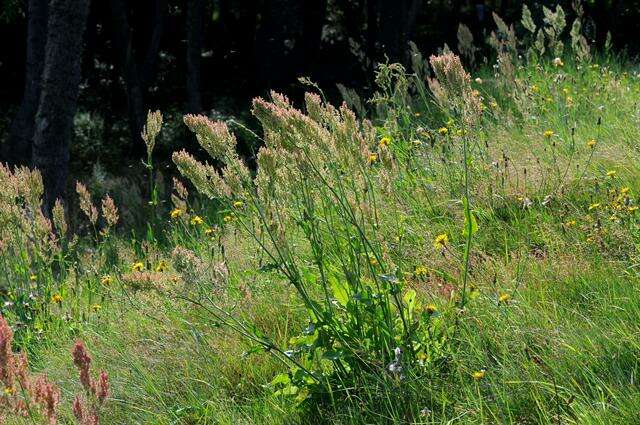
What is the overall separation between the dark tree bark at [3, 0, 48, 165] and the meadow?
640cm

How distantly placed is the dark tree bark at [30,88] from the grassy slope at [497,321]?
6.74m

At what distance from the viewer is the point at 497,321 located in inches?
138

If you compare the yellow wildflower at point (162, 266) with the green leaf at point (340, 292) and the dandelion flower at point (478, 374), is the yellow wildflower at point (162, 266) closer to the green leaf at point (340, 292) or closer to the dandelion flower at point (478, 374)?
the green leaf at point (340, 292)

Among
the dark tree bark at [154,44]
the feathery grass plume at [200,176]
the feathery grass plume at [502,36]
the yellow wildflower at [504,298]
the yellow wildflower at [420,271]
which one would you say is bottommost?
the yellow wildflower at [504,298]

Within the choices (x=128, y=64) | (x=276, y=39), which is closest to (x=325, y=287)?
(x=128, y=64)

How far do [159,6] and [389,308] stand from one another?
12711 mm

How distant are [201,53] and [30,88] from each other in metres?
4.16

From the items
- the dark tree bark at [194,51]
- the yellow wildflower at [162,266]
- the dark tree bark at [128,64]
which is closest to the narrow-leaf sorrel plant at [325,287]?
the yellow wildflower at [162,266]

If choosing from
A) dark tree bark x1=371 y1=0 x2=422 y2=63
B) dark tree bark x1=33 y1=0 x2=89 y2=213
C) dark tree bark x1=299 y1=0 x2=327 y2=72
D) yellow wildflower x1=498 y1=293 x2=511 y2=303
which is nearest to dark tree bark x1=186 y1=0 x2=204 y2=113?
dark tree bark x1=371 y1=0 x2=422 y2=63

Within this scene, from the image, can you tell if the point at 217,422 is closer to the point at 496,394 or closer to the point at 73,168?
the point at 496,394

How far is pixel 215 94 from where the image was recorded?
17219mm

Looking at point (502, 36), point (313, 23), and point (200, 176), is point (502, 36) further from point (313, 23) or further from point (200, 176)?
point (313, 23)

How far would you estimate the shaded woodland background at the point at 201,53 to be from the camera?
46.7ft

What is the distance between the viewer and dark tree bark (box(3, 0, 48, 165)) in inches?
445
